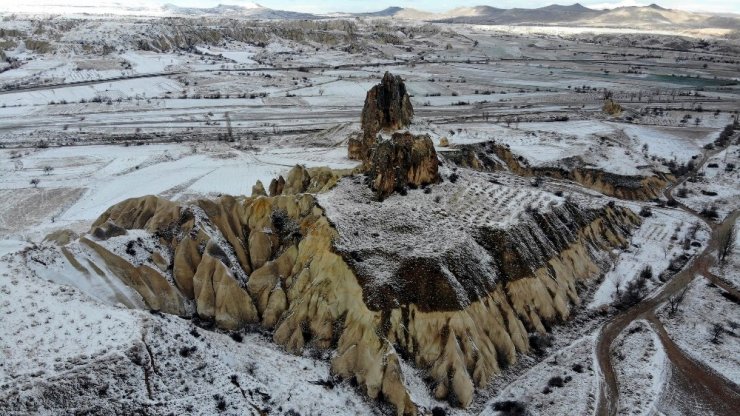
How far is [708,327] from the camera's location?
34.4 m

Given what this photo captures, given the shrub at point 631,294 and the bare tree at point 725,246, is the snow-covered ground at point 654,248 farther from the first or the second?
the bare tree at point 725,246

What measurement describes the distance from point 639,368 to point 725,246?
19397 millimetres

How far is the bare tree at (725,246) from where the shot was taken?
42.8m

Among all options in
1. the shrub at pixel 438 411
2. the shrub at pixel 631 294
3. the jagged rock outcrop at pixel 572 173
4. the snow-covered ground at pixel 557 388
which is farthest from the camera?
the jagged rock outcrop at pixel 572 173

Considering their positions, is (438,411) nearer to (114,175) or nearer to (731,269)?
(731,269)

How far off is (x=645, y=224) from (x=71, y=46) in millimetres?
176442

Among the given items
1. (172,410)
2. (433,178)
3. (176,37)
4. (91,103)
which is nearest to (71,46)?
(176,37)

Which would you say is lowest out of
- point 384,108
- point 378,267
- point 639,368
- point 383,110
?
point 639,368

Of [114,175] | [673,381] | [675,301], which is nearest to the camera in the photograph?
[673,381]

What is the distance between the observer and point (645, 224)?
49.8 metres

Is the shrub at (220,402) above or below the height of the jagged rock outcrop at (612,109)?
below

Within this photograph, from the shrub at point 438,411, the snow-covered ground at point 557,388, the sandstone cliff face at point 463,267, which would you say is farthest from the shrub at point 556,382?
the shrub at point 438,411

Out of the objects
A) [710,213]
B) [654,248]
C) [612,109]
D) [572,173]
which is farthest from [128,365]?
[612,109]

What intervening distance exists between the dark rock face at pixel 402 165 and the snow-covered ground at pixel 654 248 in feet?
50.8
